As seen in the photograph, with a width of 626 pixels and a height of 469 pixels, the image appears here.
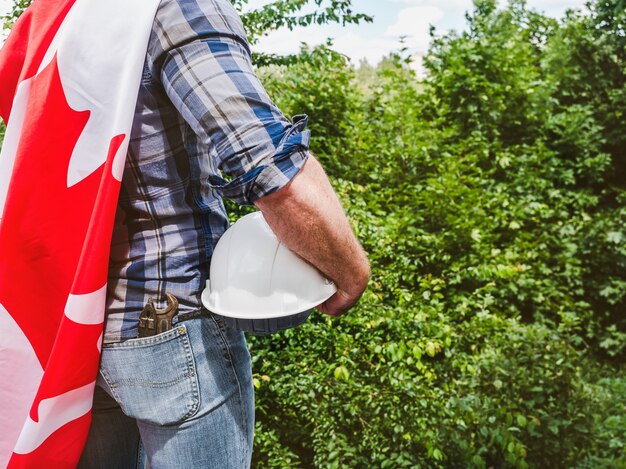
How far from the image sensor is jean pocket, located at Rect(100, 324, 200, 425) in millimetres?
1124

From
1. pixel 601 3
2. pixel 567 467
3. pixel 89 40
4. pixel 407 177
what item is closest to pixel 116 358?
pixel 89 40

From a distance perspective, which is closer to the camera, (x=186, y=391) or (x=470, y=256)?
(x=186, y=391)

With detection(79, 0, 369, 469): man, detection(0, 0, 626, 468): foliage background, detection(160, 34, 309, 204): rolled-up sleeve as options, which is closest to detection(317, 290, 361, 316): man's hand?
detection(79, 0, 369, 469): man

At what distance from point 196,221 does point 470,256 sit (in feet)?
14.8

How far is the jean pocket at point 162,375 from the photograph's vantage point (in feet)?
3.69

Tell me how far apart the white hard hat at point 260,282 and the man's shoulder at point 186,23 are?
0.39 meters

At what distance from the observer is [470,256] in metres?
5.35

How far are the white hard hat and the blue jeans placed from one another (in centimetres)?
9

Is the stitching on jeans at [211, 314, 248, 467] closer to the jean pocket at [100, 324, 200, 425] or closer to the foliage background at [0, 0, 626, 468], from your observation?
the jean pocket at [100, 324, 200, 425]

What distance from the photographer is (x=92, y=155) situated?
3.57 ft

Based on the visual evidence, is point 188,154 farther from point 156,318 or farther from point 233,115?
point 156,318

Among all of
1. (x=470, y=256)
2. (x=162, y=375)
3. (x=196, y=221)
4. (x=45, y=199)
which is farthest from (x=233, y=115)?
(x=470, y=256)

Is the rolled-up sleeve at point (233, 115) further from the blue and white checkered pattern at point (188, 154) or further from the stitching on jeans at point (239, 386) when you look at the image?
the stitching on jeans at point (239, 386)

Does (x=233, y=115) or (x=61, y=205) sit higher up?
(x=233, y=115)
